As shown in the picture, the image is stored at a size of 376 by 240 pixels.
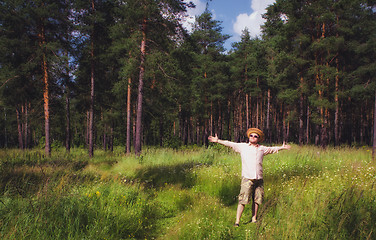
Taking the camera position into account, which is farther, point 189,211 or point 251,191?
point 189,211

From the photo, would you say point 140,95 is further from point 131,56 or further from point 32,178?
point 32,178

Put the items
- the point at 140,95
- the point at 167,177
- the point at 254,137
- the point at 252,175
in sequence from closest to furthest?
→ the point at 252,175
the point at 254,137
the point at 167,177
the point at 140,95

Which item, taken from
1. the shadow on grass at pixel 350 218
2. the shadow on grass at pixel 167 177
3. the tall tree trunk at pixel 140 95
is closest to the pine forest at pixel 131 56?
the tall tree trunk at pixel 140 95

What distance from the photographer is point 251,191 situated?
14.1 feet

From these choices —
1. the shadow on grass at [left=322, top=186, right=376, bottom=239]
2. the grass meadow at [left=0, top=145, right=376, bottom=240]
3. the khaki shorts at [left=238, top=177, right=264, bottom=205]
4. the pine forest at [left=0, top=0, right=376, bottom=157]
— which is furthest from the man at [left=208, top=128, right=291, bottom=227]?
the pine forest at [left=0, top=0, right=376, bottom=157]

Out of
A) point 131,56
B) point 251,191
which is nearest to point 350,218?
point 251,191

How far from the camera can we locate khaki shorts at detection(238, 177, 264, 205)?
4.25 m

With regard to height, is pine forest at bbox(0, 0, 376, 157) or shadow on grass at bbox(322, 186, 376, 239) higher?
pine forest at bbox(0, 0, 376, 157)

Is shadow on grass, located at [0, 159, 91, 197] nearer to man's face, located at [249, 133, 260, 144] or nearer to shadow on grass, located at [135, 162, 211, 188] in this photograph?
shadow on grass, located at [135, 162, 211, 188]

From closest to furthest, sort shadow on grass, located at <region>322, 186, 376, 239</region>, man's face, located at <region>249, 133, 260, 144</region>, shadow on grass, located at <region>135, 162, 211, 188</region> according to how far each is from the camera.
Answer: shadow on grass, located at <region>322, 186, 376, 239</region> < man's face, located at <region>249, 133, 260, 144</region> < shadow on grass, located at <region>135, 162, 211, 188</region>

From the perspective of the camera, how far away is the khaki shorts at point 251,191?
425 cm

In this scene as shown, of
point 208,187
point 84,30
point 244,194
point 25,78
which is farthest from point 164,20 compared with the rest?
point 244,194

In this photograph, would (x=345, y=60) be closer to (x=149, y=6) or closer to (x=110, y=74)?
(x=149, y=6)

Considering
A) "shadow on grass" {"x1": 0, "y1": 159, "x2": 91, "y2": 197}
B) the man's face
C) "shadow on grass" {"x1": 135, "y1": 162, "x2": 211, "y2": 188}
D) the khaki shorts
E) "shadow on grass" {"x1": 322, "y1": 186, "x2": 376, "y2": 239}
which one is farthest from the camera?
"shadow on grass" {"x1": 135, "y1": 162, "x2": 211, "y2": 188}
